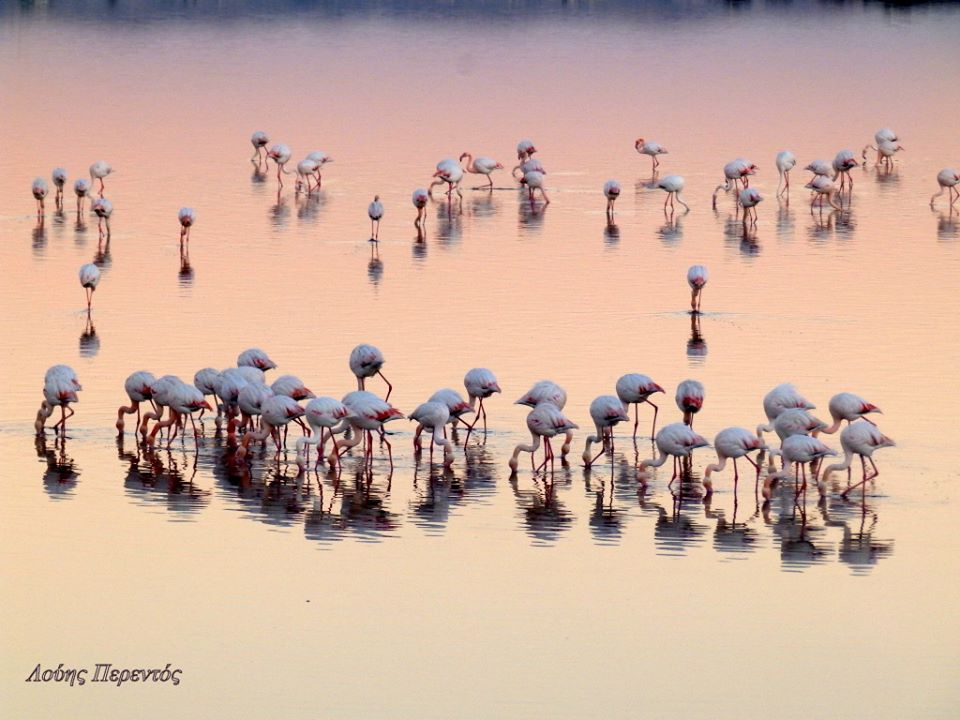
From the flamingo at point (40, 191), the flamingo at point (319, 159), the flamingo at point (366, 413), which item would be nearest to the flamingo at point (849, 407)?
the flamingo at point (366, 413)

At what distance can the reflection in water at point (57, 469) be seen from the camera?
11008 millimetres

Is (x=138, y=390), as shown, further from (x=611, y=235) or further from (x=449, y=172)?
(x=449, y=172)

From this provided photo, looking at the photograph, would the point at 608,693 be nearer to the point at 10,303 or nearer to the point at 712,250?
the point at 10,303

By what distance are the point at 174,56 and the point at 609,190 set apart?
1810cm

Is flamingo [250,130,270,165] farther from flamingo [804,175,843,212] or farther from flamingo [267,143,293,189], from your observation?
flamingo [804,175,843,212]

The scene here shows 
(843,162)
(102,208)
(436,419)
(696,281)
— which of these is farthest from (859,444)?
(843,162)

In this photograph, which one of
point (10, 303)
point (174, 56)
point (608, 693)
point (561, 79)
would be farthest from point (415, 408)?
point (174, 56)

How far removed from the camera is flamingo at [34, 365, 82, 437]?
11.7 meters

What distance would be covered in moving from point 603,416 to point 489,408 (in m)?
1.38

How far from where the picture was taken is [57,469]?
448 inches

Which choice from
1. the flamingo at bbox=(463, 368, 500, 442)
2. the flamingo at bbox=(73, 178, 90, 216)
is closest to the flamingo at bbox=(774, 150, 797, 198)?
the flamingo at bbox=(73, 178, 90, 216)

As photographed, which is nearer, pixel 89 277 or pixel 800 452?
pixel 800 452

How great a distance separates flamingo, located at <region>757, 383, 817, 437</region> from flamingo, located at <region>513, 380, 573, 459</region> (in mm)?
1054

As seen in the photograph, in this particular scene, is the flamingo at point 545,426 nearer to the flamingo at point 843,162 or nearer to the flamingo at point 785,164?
the flamingo at point 785,164
